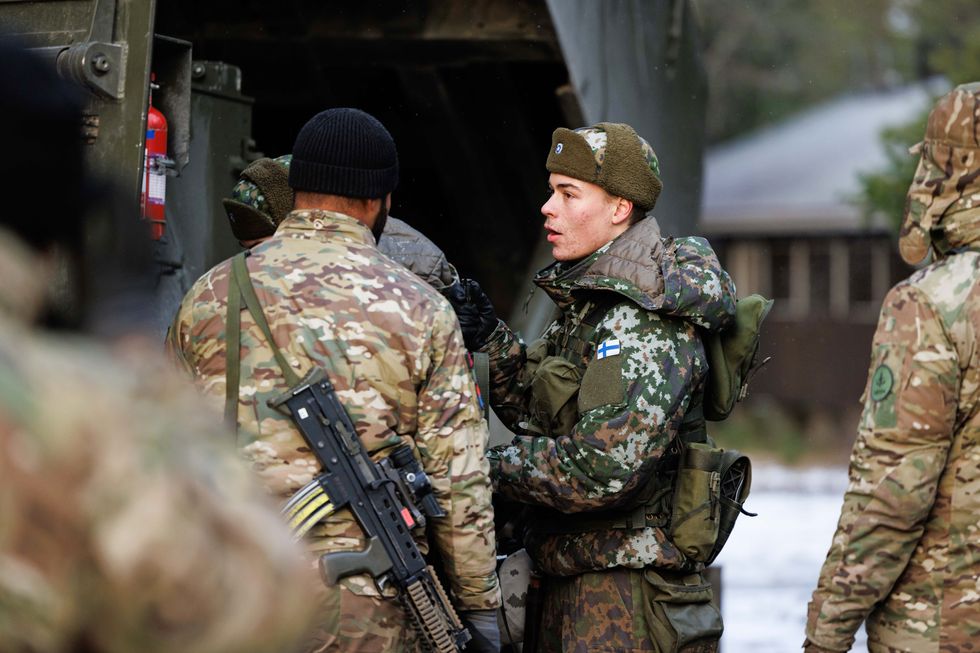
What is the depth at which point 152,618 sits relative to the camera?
126 centimetres

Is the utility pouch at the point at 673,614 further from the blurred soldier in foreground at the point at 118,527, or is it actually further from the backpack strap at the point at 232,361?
the blurred soldier in foreground at the point at 118,527

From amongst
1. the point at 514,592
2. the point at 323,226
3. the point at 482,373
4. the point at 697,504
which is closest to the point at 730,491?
the point at 697,504

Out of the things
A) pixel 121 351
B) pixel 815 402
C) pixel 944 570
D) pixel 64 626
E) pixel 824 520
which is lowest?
pixel 815 402

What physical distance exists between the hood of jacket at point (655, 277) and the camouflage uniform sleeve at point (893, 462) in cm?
61

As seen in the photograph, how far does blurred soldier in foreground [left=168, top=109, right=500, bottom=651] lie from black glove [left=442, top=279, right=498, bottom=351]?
1.95 ft

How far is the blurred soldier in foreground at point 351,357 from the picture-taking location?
2.82 m

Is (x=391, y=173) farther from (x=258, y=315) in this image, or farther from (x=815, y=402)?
(x=815, y=402)

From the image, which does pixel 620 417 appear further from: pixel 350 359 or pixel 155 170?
pixel 155 170

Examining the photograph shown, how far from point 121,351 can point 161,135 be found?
276 centimetres

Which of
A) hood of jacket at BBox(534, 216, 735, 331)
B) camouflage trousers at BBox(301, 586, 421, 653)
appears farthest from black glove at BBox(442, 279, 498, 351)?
camouflage trousers at BBox(301, 586, 421, 653)

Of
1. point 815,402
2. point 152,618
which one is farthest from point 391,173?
point 815,402

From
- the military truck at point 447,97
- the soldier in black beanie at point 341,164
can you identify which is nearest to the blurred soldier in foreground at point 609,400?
the soldier in black beanie at point 341,164

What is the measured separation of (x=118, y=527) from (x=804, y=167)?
83.1ft

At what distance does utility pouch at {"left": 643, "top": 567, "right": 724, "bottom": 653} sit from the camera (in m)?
3.42
